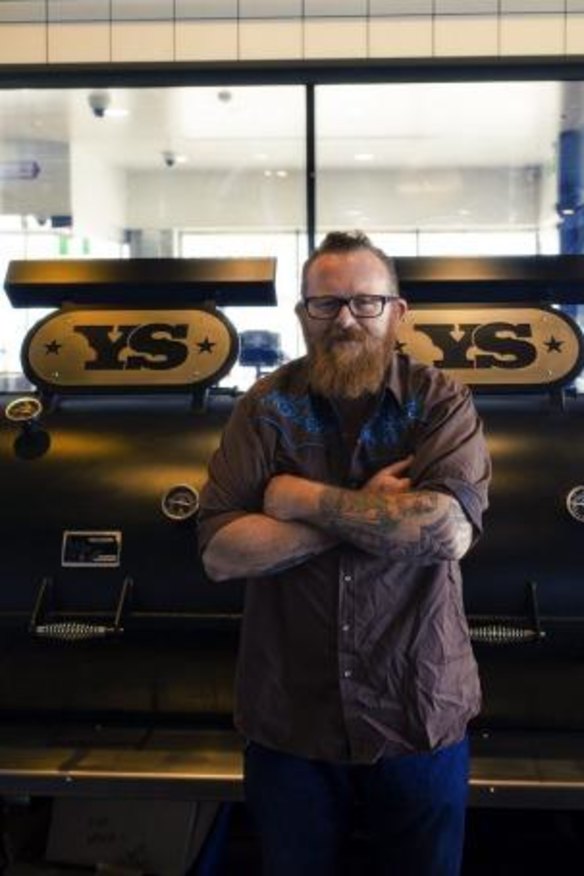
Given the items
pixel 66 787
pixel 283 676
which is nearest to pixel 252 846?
pixel 66 787

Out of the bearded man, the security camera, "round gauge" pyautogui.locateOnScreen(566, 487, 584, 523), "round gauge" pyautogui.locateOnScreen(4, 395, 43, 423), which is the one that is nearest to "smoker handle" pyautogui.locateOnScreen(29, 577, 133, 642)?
"round gauge" pyautogui.locateOnScreen(4, 395, 43, 423)

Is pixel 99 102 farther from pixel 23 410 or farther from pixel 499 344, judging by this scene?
pixel 499 344

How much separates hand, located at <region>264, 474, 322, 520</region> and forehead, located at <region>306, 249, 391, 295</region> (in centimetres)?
28

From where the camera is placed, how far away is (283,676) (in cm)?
152

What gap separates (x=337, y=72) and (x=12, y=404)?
2.24 meters

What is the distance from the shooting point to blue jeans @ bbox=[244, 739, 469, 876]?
1479 mm

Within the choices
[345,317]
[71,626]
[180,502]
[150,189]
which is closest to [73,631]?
[71,626]

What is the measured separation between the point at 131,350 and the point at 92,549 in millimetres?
532

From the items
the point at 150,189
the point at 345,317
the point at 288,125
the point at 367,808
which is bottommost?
the point at 367,808

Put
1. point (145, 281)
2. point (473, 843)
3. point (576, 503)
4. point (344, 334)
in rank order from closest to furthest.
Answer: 1. point (344, 334)
2. point (576, 503)
3. point (145, 281)
4. point (473, 843)

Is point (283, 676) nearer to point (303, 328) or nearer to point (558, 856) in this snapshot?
point (303, 328)

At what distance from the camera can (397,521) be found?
4.53 ft

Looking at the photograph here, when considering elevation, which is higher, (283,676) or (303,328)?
(303,328)

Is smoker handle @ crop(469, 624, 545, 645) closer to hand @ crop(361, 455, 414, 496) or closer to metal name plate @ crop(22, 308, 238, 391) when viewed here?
hand @ crop(361, 455, 414, 496)
